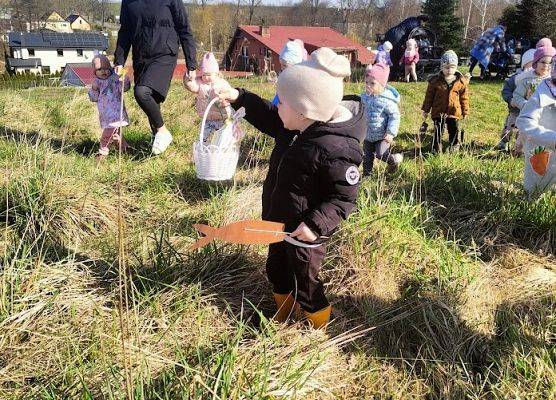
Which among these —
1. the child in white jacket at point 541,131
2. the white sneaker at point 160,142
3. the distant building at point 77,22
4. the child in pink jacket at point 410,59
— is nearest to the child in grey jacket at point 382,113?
the child in white jacket at point 541,131

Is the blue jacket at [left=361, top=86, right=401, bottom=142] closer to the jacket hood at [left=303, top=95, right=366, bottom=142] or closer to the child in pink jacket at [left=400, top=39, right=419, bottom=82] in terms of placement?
the jacket hood at [left=303, top=95, right=366, bottom=142]

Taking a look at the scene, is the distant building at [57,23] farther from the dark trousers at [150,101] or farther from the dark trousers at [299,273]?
the dark trousers at [299,273]

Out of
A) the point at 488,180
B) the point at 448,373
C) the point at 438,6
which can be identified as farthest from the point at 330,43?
the point at 448,373

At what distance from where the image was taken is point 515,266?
295 cm

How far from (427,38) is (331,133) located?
526 inches

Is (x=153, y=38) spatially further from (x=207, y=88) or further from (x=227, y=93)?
(x=227, y=93)

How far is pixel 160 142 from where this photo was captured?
440 cm

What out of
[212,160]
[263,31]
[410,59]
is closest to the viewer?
[212,160]

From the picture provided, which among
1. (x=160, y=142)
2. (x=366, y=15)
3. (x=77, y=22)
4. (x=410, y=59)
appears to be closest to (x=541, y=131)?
(x=160, y=142)

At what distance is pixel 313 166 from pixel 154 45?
2969 millimetres

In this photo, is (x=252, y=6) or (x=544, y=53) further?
(x=252, y=6)

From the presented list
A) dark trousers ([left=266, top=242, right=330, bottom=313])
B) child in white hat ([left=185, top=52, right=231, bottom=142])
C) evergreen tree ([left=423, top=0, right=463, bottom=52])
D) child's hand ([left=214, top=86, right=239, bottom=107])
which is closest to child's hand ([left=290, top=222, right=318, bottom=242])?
dark trousers ([left=266, top=242, right=330, bottom=313])

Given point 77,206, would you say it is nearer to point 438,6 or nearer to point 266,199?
point 266,199

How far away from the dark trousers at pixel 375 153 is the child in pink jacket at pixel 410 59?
828cm
